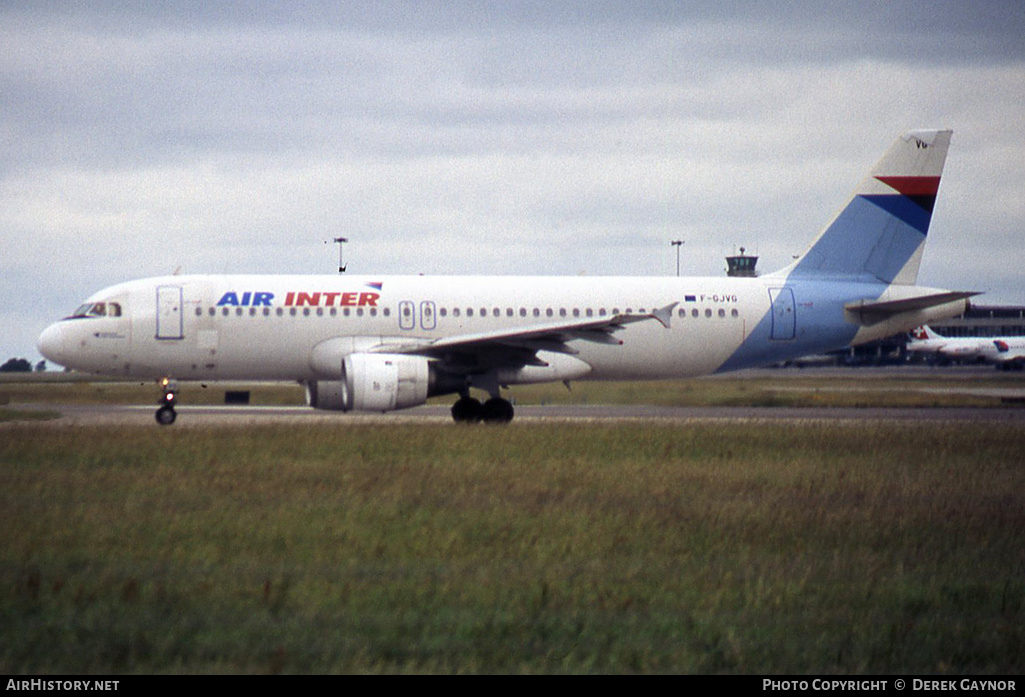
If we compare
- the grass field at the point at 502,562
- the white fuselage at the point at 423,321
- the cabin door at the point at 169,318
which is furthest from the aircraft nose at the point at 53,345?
the grass field at the point at 502,562

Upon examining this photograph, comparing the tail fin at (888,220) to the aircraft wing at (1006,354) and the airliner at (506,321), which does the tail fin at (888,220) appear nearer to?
the airliner at (506,321)

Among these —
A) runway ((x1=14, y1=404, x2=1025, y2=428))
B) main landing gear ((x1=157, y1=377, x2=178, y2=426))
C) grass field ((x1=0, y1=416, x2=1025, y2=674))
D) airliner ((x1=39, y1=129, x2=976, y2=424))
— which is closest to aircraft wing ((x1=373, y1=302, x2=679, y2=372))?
airliner ((x1=39, y1=129, x2=976, y2=424))

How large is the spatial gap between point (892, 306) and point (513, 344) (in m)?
10.3

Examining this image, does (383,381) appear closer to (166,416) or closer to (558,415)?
(166,416)

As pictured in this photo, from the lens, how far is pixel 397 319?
2809cm

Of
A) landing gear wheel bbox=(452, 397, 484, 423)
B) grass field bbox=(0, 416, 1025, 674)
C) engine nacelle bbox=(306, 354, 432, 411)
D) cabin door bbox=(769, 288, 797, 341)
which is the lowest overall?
grass field bbox=(0, 416, 1025, 674)

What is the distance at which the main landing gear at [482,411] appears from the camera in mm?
27391

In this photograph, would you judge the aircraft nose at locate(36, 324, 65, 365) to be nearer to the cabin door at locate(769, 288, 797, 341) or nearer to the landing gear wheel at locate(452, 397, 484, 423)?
the landing gear wheel at locate(452, 397, 484, 423)

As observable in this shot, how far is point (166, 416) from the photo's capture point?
26.4 metres

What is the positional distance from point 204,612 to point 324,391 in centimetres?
1954

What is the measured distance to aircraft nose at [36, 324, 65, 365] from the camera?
89.3ft

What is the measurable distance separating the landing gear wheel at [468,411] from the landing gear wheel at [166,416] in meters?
6.28

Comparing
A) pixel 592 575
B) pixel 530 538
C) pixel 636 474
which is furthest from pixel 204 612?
pixel 636 474
